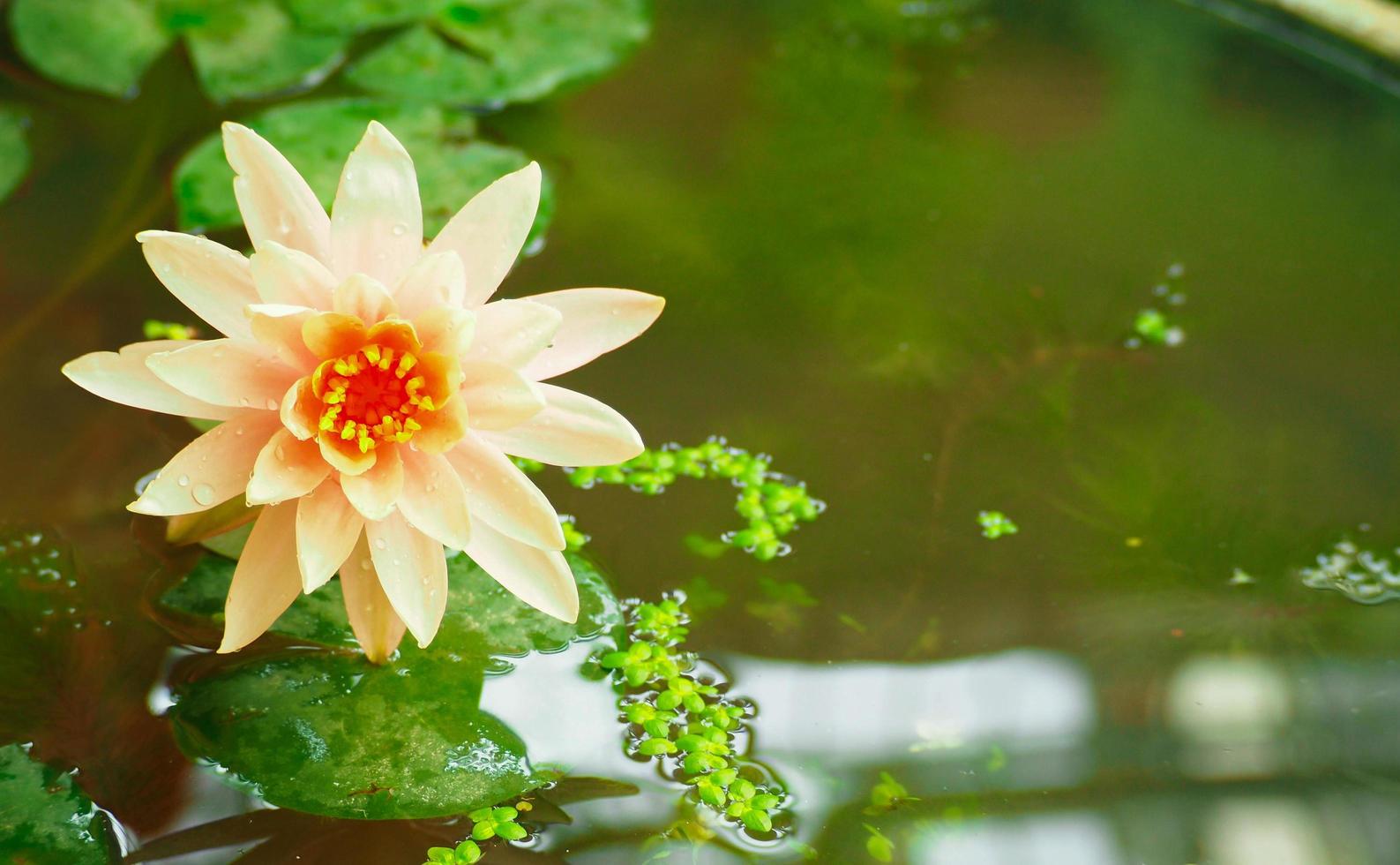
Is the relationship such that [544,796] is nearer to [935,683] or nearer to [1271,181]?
[935,683]

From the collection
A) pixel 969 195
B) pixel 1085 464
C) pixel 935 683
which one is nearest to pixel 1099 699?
pixel 935 683

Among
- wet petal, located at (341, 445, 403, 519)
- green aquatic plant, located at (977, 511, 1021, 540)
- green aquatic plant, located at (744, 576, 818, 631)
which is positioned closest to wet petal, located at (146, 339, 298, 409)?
wet petal, located at (341, 445, 403, 519)

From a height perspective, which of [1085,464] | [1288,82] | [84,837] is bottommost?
[84,837]

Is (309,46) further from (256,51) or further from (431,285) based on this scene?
(431,285)

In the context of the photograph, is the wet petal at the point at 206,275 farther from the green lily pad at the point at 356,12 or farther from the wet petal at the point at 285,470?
the green lily pad at the point at 356,12

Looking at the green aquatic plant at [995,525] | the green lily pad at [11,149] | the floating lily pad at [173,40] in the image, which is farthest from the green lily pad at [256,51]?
the green aquatic plant at [995,525]
